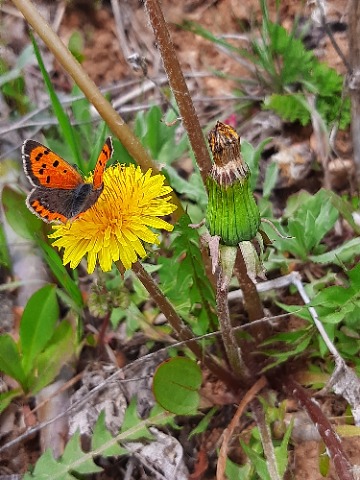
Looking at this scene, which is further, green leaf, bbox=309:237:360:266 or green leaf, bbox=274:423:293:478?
green leaf, bbox=309:237:360:266

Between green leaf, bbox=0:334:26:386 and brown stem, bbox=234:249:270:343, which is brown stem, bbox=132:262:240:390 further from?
green leaf, bbox=0:334:26:386

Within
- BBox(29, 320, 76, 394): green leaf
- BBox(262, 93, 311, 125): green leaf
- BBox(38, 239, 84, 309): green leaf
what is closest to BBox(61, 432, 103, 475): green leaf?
BBox(29, 320, 76, 394): green leaf

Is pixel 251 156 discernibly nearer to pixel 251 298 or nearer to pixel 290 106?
pixel 290 106

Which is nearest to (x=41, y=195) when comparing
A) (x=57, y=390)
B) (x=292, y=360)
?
(x=57, y=390)

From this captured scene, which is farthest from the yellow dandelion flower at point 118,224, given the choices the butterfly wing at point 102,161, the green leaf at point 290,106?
the green leaf at point 290,106

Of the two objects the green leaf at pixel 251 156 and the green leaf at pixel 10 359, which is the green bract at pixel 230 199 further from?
the green leaf at pixel 10 359

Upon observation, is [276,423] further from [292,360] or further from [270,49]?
[270,49]

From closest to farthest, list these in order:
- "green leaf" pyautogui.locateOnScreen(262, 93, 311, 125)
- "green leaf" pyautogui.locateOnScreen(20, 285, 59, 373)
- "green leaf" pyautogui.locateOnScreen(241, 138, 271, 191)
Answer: "green leaf" pyautogui.locateOnScreen(20, 285, 59, 373) → "green leaf" pyautogui.locateOnScreen(241, 138, 271, 191) → "green leaf" pyautogui.locateOnScreen(262, 93, 311, 125)
